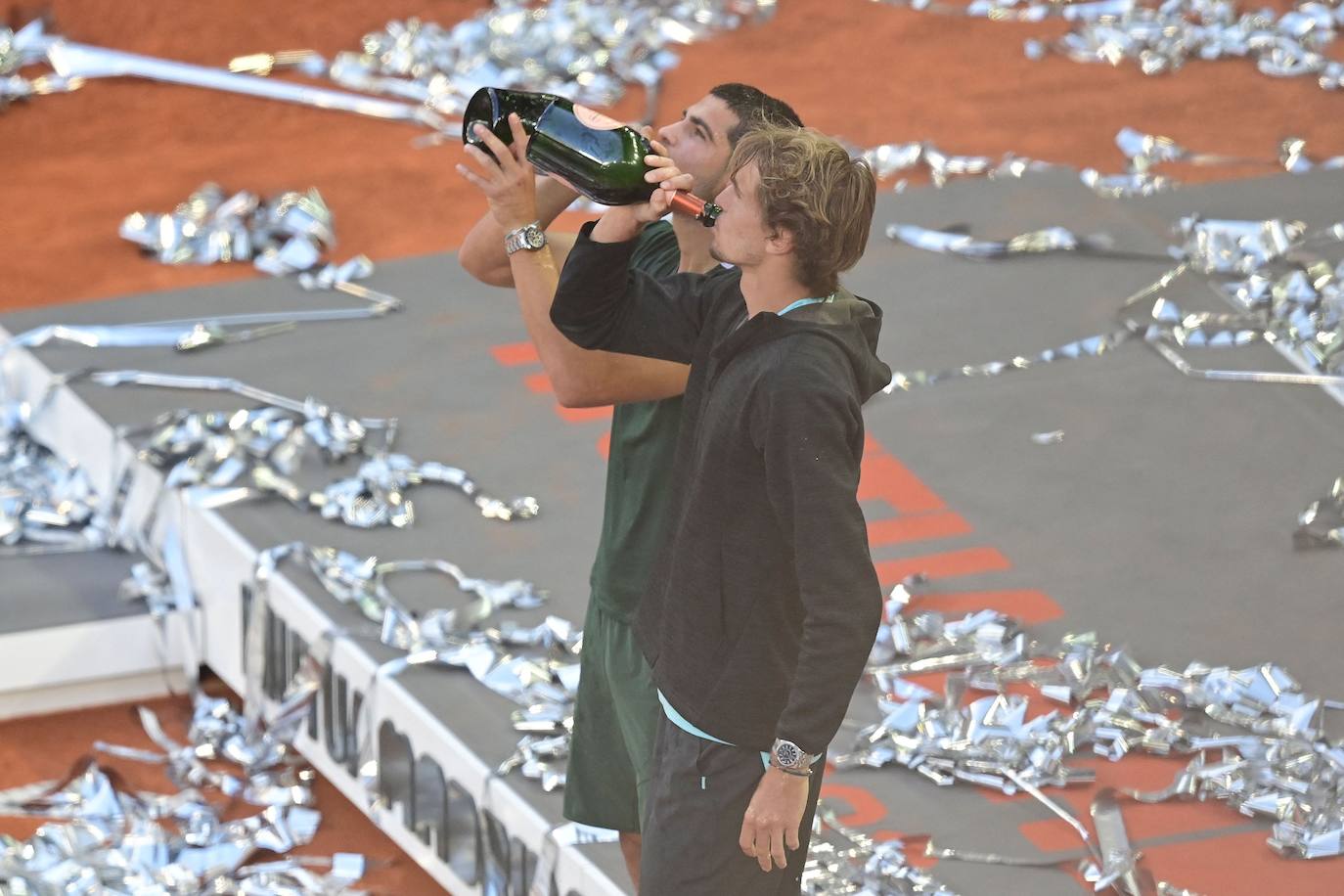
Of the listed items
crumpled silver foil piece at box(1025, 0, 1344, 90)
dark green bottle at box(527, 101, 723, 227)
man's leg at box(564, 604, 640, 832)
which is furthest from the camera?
crumpled silver foil piece at box(1025, 0, 1344, 90)

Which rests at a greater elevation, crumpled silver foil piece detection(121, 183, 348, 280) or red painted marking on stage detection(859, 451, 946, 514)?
red painted marking on stage detection(859, 451, 946, 514)

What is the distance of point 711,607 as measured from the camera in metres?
2.15

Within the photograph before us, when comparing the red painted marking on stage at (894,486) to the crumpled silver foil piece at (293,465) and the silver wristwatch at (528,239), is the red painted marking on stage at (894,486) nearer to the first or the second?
the crumpled silver foil piece at (293,465)

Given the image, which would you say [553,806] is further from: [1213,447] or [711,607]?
[1213,447]

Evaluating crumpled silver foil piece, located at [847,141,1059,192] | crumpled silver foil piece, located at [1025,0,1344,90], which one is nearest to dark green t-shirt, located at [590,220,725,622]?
crumpled silver foil piece, located at [847,141,1059,192]

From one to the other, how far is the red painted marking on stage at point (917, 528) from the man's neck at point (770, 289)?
6.29 ft

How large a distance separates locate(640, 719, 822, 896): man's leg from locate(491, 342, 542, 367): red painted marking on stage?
2.59 m

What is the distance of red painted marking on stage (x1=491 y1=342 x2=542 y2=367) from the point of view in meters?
4.74

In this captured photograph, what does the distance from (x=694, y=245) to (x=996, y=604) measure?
5.08 feet

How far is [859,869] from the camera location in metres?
2.98

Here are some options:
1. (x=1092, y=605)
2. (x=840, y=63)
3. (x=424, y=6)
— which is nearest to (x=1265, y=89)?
(x=840, y=63)

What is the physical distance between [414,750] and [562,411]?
127 cm

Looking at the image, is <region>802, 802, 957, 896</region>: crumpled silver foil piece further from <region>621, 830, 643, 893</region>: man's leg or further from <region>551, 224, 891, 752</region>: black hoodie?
<region>551, 224, 891, 752</region>: black hoodie

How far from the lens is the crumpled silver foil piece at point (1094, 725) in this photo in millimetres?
3176
